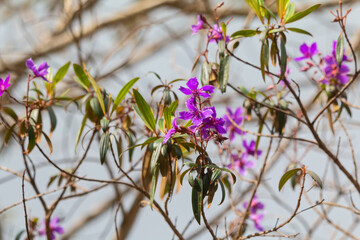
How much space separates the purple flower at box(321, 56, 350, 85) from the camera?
1.41m

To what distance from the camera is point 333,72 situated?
4.63 ft

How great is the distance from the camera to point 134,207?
225 centimetres

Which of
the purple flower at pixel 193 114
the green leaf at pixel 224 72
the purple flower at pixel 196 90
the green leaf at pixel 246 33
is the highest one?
the green leaf at pixel 246 33

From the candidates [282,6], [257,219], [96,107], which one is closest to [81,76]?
[96,107]

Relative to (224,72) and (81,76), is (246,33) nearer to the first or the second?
(224,72)

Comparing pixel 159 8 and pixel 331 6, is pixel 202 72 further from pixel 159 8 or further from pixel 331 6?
pixel 159 8

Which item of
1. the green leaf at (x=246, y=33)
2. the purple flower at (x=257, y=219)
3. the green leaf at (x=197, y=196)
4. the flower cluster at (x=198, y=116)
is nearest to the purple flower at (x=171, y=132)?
the flower cluster at (x=198, y=116)

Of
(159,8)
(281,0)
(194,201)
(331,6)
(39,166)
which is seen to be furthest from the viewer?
(159,8)

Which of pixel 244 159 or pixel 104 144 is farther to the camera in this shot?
pixel 244 159

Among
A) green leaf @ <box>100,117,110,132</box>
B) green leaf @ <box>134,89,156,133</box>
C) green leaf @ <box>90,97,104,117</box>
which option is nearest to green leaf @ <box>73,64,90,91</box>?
green leaf @ <box>90,97,104,117</box>

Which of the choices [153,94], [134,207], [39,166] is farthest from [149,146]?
[134,207]

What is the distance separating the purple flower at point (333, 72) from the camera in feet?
4.64

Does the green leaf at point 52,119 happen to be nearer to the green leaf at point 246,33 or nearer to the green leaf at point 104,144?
the green leaf at point 104,144

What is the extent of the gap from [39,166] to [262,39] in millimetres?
906
